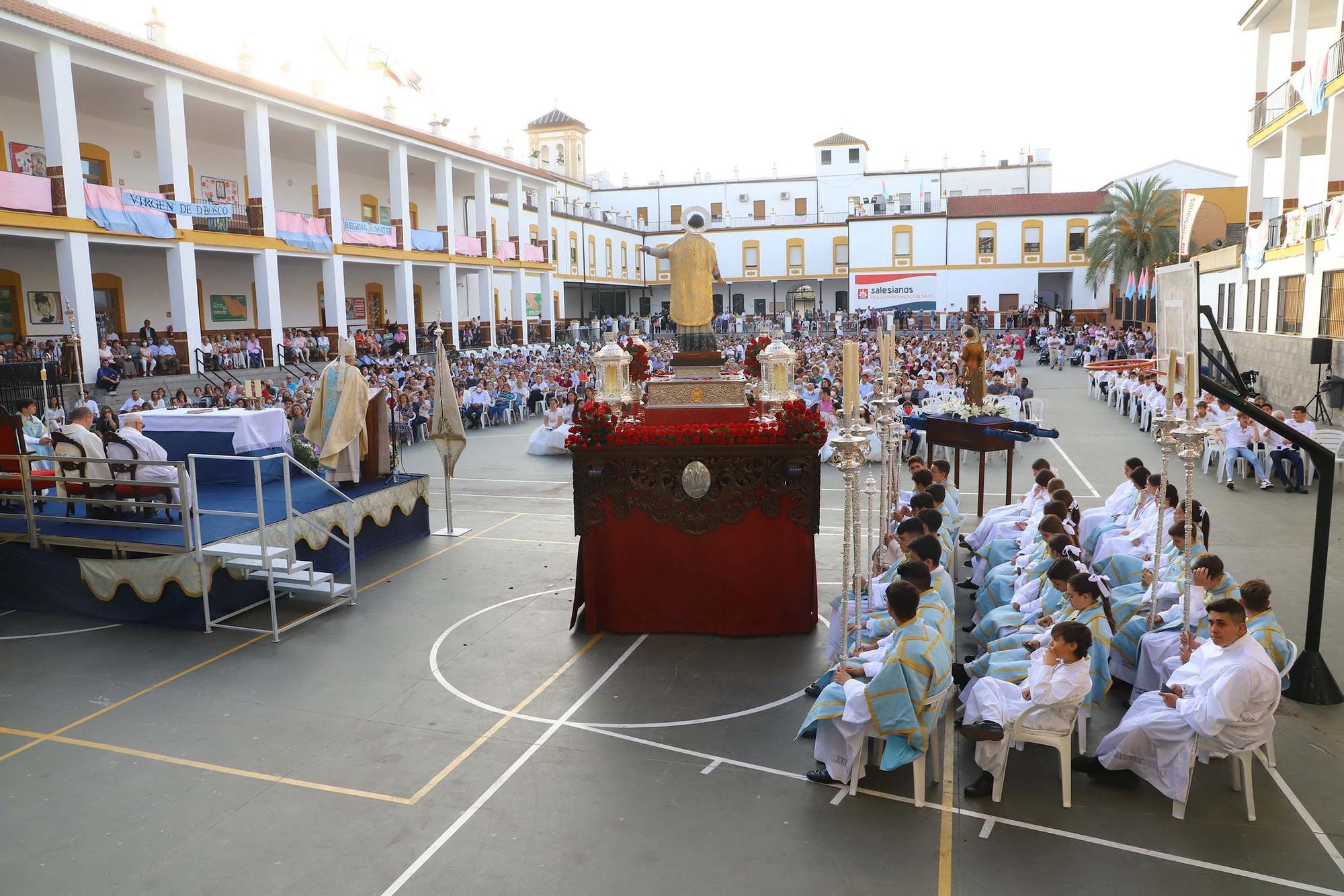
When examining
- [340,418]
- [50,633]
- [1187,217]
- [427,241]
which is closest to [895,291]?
[1187,217]

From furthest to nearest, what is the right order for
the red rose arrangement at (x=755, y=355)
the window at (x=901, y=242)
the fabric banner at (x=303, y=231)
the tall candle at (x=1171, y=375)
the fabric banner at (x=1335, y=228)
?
the window at (x=901, y=242) → the fabric banner at (x=303, y=231) → the fabric banner at (x=1335, y=228) → the red rose arrangement at (x=755, y=355) → the tall candle at (x=1171, y=375)

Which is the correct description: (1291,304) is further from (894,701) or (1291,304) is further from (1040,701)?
(894,701)

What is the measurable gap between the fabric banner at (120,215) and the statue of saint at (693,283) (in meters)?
15.0

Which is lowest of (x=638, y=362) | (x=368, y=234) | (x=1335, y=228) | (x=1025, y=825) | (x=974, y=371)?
(x=1025, y=825)

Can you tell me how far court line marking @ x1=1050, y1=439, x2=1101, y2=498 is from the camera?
13.8 metres

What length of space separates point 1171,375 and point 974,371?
6725 mm

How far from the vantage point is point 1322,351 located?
1725cm

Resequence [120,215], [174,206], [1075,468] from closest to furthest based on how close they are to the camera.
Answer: [1075,468] → [120,215] → [174,206]

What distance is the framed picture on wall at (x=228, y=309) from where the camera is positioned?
27.1 metres

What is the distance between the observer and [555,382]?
27000 mm

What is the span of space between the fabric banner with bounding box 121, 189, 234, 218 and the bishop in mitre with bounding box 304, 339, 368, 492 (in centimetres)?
1341

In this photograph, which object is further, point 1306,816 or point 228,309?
point 228,309

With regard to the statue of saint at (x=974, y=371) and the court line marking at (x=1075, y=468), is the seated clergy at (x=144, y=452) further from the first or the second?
the court line marking at (x=1075, y=468)

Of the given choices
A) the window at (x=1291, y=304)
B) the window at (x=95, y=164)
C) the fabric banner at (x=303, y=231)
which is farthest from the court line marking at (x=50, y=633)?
the window at (x=1291, y=304)
